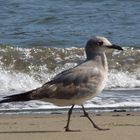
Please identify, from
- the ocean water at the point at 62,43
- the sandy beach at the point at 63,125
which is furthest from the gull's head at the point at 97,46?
the ocean water at the point at 62,43

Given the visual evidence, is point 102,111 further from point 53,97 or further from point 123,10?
point 123,10

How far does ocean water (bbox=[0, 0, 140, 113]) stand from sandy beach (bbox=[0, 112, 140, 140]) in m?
0.65

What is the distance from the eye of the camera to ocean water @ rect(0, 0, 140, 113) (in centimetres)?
992

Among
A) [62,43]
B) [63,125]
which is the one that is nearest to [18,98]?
[63,125]

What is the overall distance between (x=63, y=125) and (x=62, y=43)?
7.11m

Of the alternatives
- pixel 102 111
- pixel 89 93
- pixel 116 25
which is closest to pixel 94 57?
pixel 89 93

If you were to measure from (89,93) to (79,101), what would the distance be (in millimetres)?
127

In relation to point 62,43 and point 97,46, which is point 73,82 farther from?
point 62,43

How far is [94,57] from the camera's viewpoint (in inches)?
273

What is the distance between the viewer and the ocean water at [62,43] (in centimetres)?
992

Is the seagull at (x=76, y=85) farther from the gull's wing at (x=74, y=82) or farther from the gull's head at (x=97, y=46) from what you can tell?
the gull's head at (x=97, y=46)

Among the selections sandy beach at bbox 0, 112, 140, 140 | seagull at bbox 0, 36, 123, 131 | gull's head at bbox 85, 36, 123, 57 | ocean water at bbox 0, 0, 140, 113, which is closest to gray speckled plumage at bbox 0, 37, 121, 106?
seagull at bbox 0, 36, 123, 131

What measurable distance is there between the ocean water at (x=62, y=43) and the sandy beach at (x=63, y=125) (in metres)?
0.65

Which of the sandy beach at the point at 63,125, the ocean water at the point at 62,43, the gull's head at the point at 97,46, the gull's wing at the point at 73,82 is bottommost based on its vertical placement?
the ocean water at the point at 62,43
